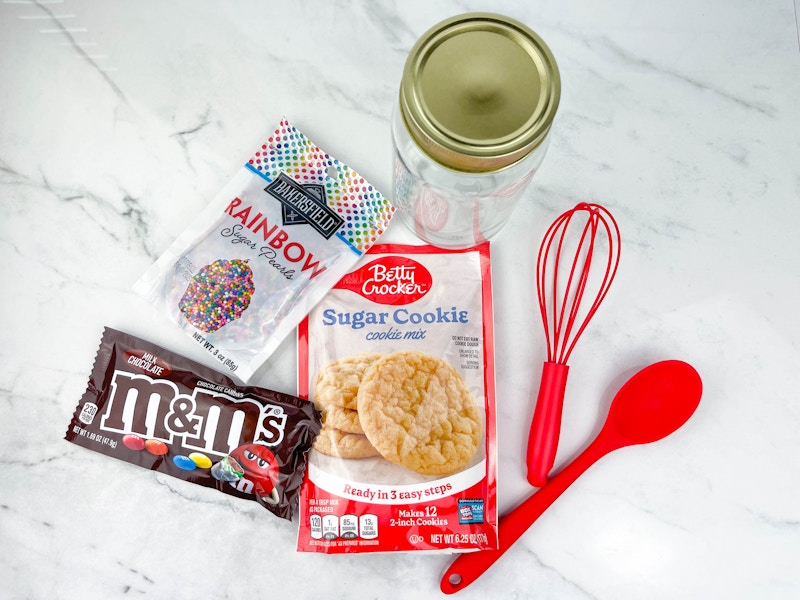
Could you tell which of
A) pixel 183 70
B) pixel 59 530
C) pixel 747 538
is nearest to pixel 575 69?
pixel 183 70

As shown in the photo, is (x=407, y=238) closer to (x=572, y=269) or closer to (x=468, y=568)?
(x=572, y=269)

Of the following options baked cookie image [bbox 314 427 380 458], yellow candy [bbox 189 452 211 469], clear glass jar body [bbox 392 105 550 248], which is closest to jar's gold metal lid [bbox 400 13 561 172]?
clear glass jar body [bbox 392 105 550 248]

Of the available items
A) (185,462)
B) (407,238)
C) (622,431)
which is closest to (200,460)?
(185,462)

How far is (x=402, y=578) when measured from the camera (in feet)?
2.59

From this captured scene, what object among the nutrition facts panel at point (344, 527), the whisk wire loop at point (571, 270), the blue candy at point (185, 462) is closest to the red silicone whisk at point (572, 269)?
the whisk wire loop at point (571, 270)

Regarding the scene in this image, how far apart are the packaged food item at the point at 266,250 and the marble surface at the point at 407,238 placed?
4cm

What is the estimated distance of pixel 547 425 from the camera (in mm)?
762

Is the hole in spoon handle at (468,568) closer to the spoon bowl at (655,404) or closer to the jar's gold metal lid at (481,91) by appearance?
the spoon bowl at (655,404)


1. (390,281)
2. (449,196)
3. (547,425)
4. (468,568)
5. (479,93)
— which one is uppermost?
(479,93)

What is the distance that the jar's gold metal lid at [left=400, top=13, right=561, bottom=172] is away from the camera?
528mm

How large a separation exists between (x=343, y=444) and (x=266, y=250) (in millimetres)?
264

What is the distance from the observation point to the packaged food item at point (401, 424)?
2.49 feet

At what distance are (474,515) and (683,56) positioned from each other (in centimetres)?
67

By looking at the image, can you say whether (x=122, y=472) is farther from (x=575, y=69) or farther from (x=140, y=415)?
(x=575, y=69)
